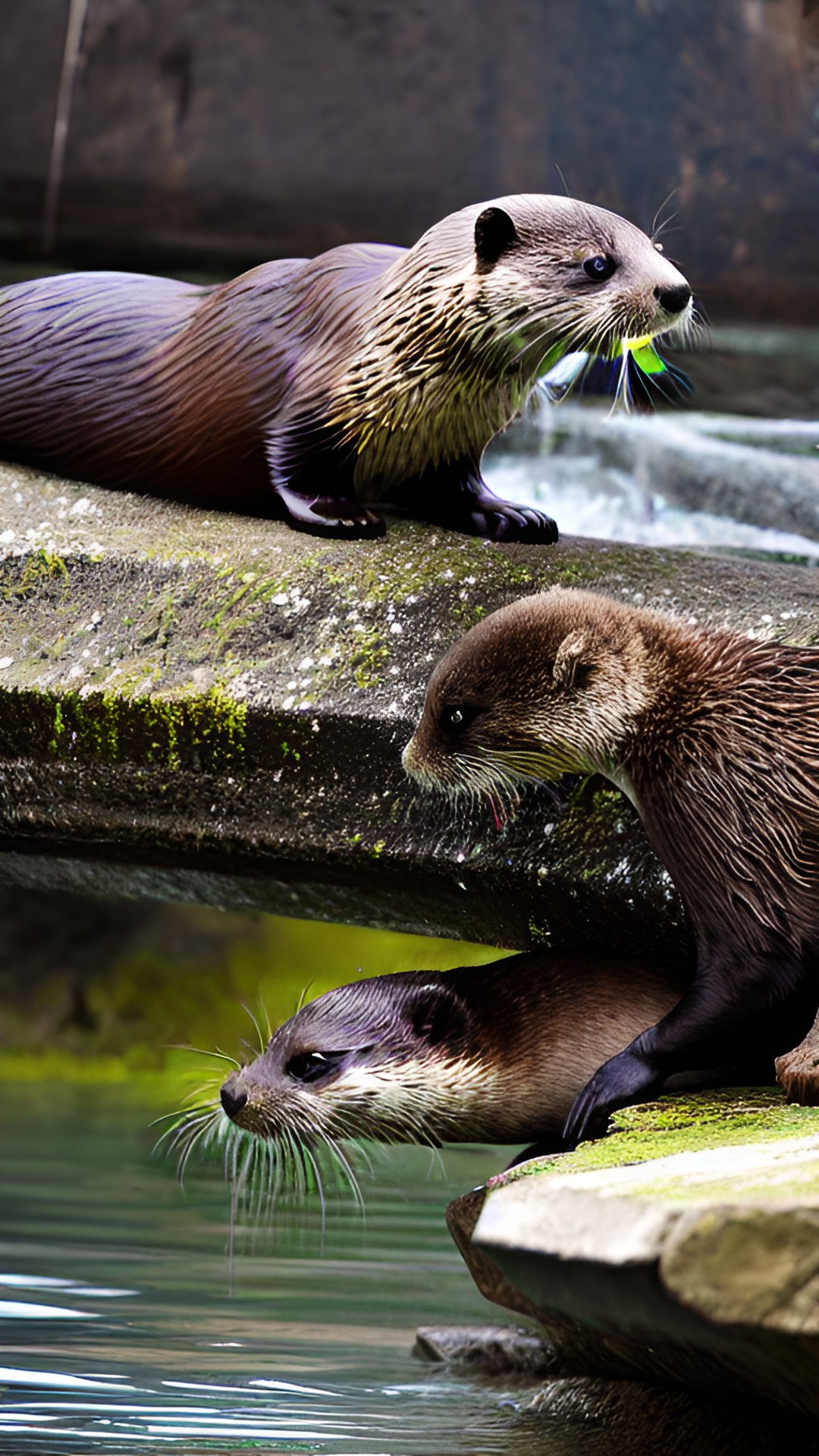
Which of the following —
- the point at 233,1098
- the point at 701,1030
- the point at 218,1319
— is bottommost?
the point at 218,1319

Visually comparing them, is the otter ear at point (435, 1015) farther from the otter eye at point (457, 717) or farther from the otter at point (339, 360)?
the otter at point (339, 360)

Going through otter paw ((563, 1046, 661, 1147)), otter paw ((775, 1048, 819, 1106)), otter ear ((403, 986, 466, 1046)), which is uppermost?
otter paw ((775, 1048, 819, 1106))

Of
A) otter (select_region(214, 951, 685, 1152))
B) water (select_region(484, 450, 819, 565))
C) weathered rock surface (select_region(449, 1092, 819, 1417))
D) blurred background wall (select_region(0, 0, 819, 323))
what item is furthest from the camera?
blurred background wall (select_region(0, 0, 819, 323))

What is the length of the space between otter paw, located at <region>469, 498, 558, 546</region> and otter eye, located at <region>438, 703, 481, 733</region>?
83 cm

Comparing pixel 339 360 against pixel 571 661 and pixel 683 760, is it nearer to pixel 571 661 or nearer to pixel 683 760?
pixel 571 661

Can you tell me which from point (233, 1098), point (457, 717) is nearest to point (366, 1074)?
point (233, 1098)

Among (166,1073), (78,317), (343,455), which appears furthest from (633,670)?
(166,1073)

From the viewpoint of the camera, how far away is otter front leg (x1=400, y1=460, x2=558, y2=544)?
3328mm

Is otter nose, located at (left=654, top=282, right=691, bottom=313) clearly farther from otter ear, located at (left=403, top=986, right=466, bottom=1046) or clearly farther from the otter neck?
otter ear, located at (left=403, top=986, right=466, bottom=1046)

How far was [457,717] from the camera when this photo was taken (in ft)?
8.45

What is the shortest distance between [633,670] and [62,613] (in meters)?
1.31

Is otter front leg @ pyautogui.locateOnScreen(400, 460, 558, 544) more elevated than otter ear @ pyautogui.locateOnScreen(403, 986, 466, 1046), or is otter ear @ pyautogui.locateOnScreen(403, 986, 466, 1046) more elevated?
otter front leg @ pyautogui.locateOnScreen(400, 460, 558, 544)

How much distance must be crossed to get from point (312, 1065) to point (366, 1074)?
0.33 ft

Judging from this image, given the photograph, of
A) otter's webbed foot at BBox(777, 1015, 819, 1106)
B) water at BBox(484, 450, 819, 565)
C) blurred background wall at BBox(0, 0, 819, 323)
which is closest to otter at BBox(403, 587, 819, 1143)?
otter's webbed foot at BBox(777, 1015, 819, 1106)
